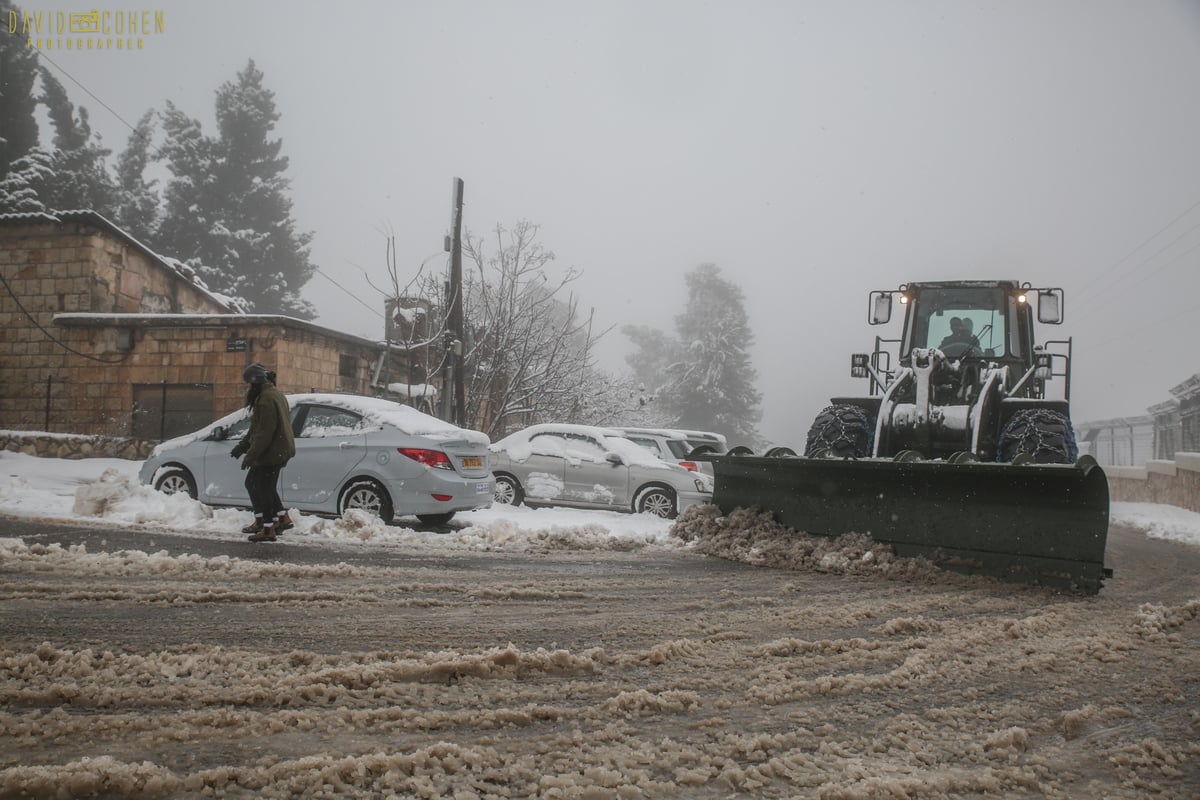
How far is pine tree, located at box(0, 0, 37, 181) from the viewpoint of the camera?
35.4m

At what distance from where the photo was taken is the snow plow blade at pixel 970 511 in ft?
19.2

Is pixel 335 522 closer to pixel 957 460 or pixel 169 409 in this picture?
pixel 957 460

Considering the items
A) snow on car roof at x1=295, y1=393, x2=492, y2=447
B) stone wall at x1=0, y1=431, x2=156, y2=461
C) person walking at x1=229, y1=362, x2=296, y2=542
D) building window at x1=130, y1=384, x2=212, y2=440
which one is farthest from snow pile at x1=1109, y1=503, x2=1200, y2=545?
stone wall at x1=0, y1=431, x2=156, y2=461

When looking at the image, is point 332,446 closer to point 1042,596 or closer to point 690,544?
point 690,544

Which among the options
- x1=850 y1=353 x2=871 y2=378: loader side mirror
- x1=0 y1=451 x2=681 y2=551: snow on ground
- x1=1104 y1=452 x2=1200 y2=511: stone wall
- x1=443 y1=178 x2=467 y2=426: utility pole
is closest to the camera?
x1=0 y1=451 x2=681 y2=551: snow on ground

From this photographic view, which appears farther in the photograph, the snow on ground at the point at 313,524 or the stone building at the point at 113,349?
the stone building at the point at 113,349

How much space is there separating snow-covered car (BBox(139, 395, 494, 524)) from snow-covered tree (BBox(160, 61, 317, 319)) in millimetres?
34445

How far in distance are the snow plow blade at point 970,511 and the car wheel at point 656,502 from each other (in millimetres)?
4832

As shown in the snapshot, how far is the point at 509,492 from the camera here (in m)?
12.9

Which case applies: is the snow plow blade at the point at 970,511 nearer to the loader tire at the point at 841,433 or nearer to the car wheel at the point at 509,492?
the loader tire at the point at 841,433

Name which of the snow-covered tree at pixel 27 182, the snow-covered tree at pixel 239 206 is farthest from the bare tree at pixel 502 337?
the snow-covered tree at pixel 239 206

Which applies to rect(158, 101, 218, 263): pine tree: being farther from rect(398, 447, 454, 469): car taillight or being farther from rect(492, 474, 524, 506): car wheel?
rect(398, 447, 454, 469): car taillight

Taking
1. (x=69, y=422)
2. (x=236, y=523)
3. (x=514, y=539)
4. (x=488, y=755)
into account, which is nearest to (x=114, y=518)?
(x=236, y=523)

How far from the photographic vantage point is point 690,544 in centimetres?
826
